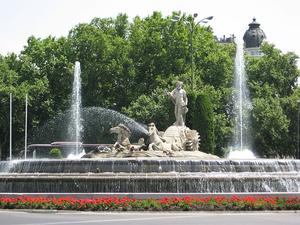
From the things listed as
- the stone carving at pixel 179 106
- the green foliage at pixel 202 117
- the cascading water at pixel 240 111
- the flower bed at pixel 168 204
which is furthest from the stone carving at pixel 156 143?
the cascading water at pixel 240 111

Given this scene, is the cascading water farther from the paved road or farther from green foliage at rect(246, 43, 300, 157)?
the paved road

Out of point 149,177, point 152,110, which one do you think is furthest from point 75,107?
point 149,177

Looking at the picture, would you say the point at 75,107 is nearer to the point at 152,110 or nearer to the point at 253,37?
the point at 152,110

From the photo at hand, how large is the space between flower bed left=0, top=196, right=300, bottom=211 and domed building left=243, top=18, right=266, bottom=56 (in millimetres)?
111359

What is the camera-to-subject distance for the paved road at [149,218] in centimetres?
1773

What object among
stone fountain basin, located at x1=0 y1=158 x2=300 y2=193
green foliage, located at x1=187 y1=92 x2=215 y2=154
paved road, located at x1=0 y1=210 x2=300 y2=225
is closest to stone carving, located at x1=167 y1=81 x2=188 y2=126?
stone fountain basin, located at x1=0 y1=158 x2=300 y2=193

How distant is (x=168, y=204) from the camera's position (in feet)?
71.0

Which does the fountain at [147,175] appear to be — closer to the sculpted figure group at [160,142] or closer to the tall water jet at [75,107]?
the sculpted figure group at [160,142]

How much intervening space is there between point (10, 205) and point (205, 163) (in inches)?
346

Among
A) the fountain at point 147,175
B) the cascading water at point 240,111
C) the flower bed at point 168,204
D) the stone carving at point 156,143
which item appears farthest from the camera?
the cascading water at point 240,111

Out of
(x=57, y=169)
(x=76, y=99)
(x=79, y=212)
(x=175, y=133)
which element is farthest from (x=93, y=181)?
(x=76, y=99)

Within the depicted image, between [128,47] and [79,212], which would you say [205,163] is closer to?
[79,212]

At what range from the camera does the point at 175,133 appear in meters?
33.0

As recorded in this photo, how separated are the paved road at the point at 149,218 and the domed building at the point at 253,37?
371 feet
